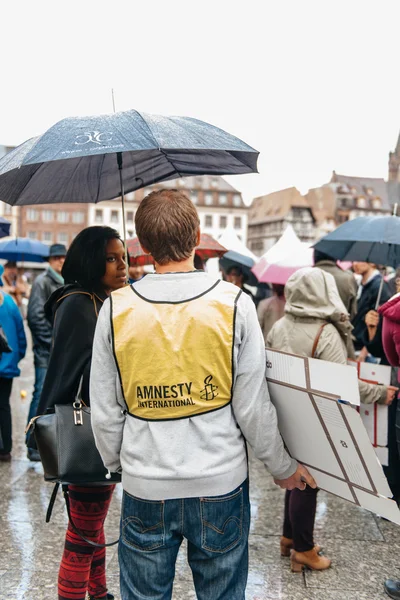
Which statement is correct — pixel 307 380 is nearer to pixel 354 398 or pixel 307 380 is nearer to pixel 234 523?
pixel 354 398

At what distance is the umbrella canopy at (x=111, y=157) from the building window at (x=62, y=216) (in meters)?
83.6

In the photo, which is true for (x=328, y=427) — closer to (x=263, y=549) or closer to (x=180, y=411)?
(x=180, y=411)

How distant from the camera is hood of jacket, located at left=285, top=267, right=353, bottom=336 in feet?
13.2

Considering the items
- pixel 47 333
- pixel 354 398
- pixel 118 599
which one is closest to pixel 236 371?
pixel 354 398

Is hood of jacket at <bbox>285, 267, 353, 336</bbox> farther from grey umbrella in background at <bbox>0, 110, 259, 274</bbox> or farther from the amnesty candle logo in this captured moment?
the amnesty candle logo

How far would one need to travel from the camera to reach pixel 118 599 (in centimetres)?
358

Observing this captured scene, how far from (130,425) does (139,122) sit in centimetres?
124

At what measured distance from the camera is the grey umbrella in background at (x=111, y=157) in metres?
2.65

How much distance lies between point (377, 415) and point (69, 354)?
2.00m

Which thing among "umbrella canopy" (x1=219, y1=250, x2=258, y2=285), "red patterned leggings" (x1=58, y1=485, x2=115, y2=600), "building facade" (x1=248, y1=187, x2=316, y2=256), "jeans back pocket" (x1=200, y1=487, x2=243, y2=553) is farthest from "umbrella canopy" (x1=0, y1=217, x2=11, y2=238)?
"building facade" (x1=248, y1=187, x2=316, y2=256)

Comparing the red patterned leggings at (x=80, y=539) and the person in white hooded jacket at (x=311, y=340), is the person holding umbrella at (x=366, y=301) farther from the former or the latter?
the red patterned leggings at (x=80, y=539)

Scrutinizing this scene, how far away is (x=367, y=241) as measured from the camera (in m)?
5.78

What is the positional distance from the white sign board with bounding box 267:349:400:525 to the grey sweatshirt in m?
0.08

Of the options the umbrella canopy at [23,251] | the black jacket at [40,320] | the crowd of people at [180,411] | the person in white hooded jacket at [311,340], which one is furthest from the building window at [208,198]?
the crowd of people at [180,411]
